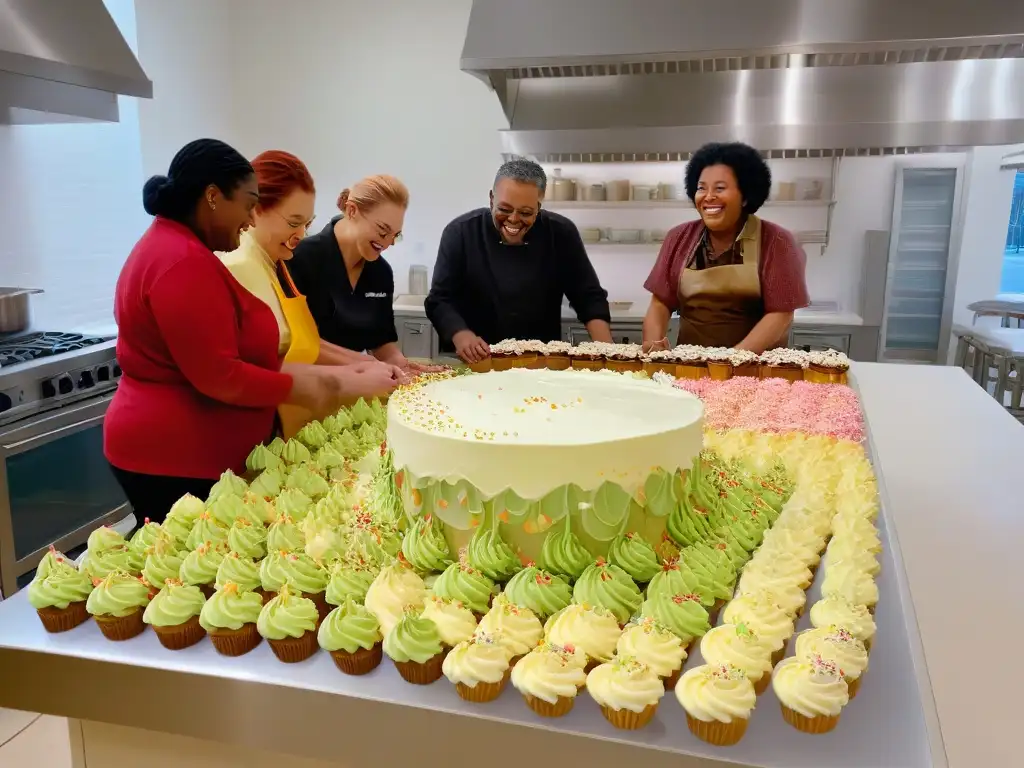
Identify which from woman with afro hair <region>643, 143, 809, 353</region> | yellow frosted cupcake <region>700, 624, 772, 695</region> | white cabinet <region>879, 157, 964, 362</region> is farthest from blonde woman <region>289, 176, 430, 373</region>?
white cabinet <region>879, 157, 964, 362</region>

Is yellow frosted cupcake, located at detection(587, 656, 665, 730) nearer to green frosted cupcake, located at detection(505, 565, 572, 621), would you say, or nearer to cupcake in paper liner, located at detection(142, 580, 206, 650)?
green frosted cupcake, located at detection(505, 565, 572, 621)

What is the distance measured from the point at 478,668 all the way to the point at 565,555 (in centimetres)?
30

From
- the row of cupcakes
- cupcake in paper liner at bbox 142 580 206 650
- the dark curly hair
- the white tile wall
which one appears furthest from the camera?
the white tile wall

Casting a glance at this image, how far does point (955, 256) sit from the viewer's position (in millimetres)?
5117

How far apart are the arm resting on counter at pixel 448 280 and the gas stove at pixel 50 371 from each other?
59.3 inches

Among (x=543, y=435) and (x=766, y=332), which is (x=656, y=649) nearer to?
(x=543, y=435)

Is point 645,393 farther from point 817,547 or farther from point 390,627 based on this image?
point 390,627

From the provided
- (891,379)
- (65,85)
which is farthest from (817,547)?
(65,85)

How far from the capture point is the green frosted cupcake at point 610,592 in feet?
3.87

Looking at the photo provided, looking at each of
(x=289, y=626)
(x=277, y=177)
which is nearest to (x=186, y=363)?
(x=277, y=177)

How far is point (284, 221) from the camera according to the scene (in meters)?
2.14

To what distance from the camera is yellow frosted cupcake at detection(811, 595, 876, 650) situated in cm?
108

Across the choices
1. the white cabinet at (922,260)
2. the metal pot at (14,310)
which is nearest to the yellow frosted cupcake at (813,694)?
the metal pot at (14,310)

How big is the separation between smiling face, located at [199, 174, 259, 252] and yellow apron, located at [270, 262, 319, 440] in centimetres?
50
